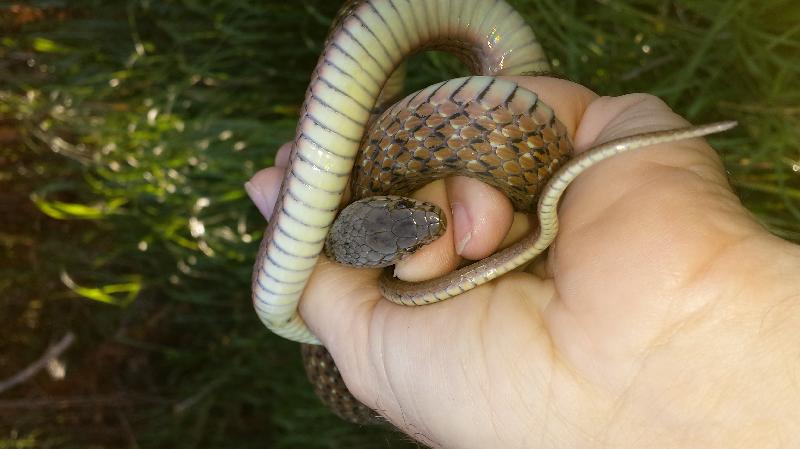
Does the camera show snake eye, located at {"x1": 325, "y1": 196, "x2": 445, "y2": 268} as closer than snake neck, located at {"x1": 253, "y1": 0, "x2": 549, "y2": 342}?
No

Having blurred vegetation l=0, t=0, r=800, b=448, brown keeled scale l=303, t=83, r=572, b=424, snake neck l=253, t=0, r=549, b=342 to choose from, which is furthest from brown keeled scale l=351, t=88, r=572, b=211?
blurred vegetation l=0, t=0, r=800, b=448

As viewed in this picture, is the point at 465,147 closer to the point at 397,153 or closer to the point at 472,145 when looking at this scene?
the point at 472,145

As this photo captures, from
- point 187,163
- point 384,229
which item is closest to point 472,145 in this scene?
point 384,229

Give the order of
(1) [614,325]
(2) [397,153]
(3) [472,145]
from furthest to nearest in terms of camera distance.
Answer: (2) [397,153]
(3) [472,145]
(1) [614,325]

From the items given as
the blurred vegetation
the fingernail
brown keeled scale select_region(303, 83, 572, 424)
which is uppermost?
brown keeled scale select_region(303, 83, 572, 424)

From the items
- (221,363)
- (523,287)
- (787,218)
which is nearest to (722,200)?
(523,287)

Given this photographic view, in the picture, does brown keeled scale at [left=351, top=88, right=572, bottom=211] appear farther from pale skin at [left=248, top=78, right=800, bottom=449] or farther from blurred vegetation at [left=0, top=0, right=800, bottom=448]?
blurred vegetation at [left=0, top=0, right=800, bottom=448]
